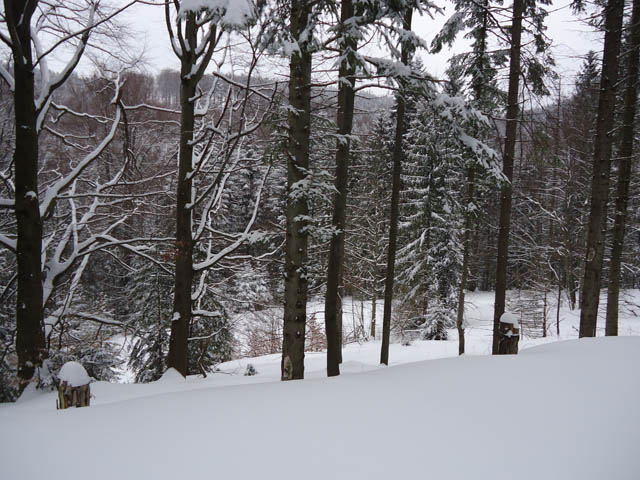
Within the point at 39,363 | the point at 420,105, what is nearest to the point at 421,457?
the point at 420,105

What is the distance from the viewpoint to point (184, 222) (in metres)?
5.57

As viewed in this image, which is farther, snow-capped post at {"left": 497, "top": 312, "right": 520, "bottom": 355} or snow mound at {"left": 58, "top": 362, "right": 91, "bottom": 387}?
snow-capped post at {"left": 497, "top": 312, "right": 520, "bottom": 355}

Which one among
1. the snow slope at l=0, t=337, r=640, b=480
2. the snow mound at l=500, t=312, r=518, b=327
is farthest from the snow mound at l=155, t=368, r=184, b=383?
the snow mound at l=500, t=312, r=518, b=327

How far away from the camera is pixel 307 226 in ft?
15.2

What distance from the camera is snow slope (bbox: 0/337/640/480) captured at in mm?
1817

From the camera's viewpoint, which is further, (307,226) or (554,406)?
(307,226)

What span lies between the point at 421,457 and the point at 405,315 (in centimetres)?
1739

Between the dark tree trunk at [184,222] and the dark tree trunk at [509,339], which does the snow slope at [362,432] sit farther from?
the dark tree trunk at [184,222]

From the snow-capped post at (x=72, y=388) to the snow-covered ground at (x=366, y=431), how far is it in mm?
Answer: 396

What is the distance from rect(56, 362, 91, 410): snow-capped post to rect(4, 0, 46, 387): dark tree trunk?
2144mm

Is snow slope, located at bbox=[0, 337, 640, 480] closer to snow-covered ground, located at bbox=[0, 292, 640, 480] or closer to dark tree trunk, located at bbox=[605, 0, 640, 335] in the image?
snow-covered ground, located at bbox=[0, 292, 640, 480]

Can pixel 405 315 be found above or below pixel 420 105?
below

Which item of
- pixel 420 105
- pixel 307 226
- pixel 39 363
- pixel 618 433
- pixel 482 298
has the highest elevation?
pixel 420 105

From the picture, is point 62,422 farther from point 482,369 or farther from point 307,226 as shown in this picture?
point 482,369
